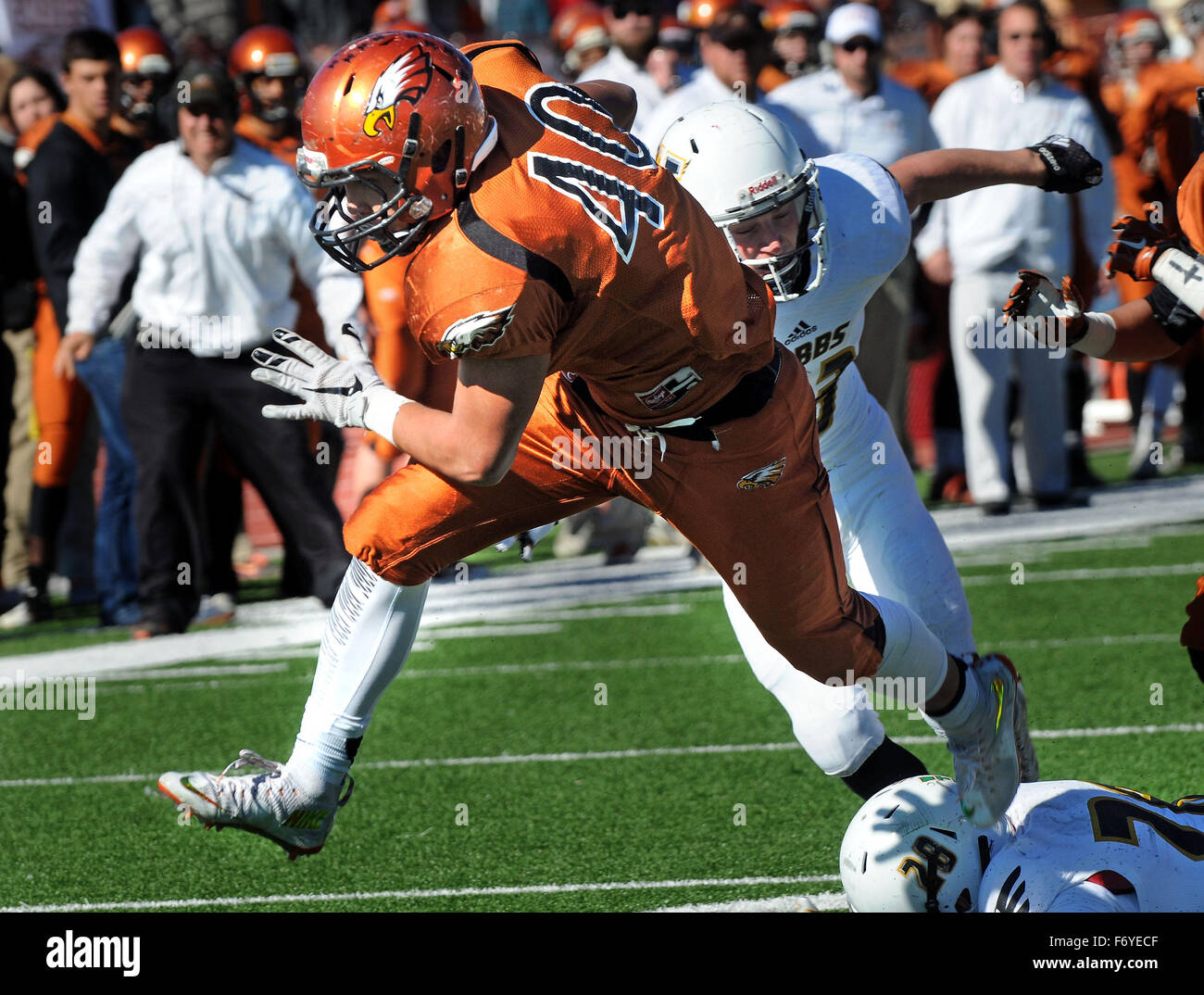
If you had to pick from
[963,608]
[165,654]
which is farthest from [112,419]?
[963,608]

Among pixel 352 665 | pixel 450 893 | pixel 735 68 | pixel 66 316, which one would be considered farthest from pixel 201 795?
pixel 735 68

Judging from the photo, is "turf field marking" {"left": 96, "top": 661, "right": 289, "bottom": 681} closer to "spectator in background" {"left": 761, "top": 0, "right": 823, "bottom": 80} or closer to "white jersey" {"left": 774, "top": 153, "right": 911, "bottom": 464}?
"white jersey" {"left": 774, "top": 153, "right": 911, "bottom": 464}

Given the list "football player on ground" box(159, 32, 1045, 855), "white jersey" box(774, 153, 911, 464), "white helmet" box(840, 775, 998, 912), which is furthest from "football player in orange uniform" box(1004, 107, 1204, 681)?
"white helmet" box(840, 775, 998, 912)

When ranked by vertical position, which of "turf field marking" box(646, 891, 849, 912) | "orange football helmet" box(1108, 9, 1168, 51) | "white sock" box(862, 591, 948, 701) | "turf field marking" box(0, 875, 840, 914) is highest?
"orange football helmet" box(1108, 9, 1168, 51)

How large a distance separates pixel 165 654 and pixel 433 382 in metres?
1.94

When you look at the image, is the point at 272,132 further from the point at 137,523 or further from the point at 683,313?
the point at 683,313

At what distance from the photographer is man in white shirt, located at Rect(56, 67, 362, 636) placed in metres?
7.54

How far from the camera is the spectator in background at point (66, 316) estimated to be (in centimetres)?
820

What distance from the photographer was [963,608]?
446cm

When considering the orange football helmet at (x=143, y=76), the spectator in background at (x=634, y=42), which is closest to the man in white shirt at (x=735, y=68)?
the spectator in background at (x=634, y=42)

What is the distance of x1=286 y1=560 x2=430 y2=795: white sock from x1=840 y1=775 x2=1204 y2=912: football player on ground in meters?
1.12

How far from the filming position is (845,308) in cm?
435

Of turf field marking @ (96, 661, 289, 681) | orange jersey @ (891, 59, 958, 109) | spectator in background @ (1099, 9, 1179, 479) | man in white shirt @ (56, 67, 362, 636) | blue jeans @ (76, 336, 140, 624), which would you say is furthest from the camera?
orange jersey @ (891, 59, 958, 109)

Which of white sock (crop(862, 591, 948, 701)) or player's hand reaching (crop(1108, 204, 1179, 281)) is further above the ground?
player's hand reaching (crop(1108, 204, 1179, 281))
